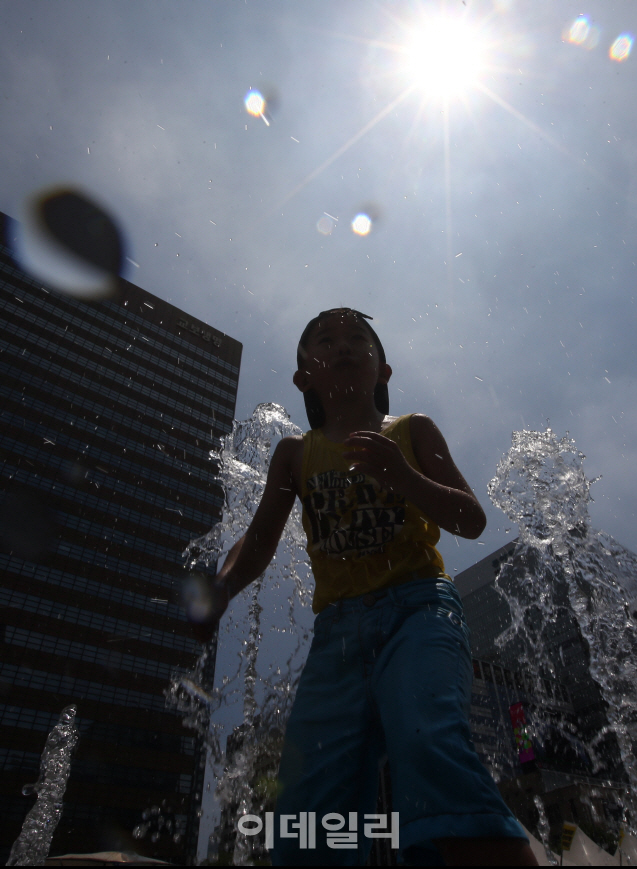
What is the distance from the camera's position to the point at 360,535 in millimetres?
1539

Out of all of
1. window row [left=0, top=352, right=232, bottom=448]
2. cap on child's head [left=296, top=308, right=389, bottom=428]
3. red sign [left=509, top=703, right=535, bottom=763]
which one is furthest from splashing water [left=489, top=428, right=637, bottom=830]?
red sign [left=509, top=703, right=535, bottom=763]

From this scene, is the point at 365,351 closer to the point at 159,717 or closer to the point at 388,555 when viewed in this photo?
the point at 388,555

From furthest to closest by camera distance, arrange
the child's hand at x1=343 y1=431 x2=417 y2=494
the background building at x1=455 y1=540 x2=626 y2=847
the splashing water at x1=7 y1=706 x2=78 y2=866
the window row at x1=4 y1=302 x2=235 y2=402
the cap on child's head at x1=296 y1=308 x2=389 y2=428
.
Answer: the window row at x1=4 y1=302 x2=235 y2=402 → the background building at x1=455 y1=540 x2=626 y2=847 → the splashing water at x1=7 y1=706 x2=78 y2=866 → the cap on child's head at x1=296 y1=308 x2=389 y2=428 → the child's hand at x1=343 y1=431 x2=417 y2=494

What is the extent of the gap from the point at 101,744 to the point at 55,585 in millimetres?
10783

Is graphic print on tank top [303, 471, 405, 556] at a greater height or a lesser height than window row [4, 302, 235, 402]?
lesser

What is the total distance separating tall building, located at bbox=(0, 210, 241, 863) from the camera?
102 feet

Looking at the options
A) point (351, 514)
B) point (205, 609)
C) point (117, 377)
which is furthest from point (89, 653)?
point (351, 514)

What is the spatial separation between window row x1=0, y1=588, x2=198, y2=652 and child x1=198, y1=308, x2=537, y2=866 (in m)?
38.5

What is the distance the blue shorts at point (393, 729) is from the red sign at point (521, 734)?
208 ft

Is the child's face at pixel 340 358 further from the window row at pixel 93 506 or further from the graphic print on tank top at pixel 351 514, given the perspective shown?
the window row at pixel 93 506

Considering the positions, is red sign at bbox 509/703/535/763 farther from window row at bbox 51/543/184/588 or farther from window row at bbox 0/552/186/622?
window row at bbox 51/543/184/588

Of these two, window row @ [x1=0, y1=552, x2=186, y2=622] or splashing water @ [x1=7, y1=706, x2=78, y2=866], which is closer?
splashing water @ [x1=7, y1=706, x2=78, y2=866]

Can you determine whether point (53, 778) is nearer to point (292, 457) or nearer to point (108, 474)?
point (108, 474)

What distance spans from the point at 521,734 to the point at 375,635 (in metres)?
64.1
